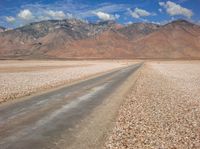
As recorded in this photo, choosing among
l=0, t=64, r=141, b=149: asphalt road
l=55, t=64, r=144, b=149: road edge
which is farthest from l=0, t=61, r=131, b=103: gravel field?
l=55, t=64, r=144, b=149: road edge

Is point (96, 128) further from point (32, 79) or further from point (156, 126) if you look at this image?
point (32, 79)

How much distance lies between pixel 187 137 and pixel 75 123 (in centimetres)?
447

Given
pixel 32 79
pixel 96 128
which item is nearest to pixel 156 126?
pixel 96 128

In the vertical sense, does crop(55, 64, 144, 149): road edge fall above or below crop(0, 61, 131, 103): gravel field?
above

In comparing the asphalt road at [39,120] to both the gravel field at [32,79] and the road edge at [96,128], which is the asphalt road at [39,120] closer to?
the road edge at [96,128]

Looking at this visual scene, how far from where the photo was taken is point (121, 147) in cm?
977

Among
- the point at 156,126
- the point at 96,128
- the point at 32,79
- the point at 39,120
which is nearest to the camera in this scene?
the point at 96,128

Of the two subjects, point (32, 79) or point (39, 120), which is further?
point (32, 79)

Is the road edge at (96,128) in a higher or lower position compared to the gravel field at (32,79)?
higher

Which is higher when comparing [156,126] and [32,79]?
[156,126]

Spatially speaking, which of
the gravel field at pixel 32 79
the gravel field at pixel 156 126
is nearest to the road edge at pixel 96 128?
the gravel field at pixel 156 126

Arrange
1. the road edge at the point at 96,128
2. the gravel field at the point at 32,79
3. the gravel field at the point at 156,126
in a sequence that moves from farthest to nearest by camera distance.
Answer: the gravel field at the point at 32,79, the gravel field at the point at 156,126, the road edge at the point at 96,128

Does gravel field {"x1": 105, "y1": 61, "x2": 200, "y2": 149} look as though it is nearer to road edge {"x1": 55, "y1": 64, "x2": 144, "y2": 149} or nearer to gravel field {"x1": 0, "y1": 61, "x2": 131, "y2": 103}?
road edge {"x1": 55, "y1": 64, "x2": 144, "y2": 149}

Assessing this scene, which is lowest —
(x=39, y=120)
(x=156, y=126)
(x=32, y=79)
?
(x=32, y=79)
